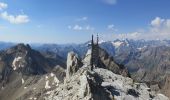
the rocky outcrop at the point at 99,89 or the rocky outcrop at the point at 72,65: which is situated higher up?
the rocky outcrop at the point at 72,65

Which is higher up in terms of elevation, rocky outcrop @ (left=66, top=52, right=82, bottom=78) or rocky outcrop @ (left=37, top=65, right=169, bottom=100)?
rocky outcrop @ (left=66, top=52, right=82, bottom=78)

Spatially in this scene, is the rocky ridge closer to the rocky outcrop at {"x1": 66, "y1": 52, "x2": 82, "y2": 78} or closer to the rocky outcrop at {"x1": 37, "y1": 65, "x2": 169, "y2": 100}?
the rocky outcrop at {"x1": 37, "y1": 65, "x2": 169, "y2": 100}

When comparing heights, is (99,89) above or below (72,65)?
below

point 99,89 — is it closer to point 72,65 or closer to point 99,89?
point 99,89

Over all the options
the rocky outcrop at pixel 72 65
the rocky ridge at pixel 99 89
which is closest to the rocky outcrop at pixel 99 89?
the rocky ridge at pixel 99 89

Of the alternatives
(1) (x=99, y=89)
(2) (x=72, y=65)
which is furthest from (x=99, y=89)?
(2) (x=72, y=65)

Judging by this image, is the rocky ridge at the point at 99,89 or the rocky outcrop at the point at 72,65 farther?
the rocky outcrop at the point at 72,65

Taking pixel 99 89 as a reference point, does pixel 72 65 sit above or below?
above

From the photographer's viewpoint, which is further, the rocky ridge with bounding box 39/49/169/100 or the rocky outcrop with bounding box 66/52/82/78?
the rocky outcrop with bounding box 66/52/82/78

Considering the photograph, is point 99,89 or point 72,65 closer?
point 99,89

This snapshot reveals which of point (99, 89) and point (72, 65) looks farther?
point (72, 65)

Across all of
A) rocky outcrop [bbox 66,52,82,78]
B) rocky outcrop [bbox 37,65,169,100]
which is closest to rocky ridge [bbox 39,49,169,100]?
rocky outcrop [bbox 37,65,169,100]

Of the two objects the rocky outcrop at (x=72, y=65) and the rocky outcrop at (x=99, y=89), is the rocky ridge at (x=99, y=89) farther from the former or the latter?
the rocky outcrop at (x=72, y=65)

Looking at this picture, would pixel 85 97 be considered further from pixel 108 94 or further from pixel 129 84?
pixel 129 84
